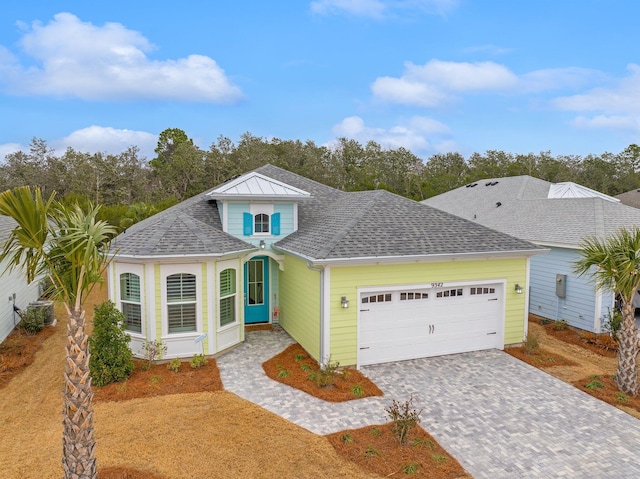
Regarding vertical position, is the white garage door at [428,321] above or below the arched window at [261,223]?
below

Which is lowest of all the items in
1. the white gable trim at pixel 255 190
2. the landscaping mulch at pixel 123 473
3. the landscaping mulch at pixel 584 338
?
the landscaping mulch at pixel 584 338

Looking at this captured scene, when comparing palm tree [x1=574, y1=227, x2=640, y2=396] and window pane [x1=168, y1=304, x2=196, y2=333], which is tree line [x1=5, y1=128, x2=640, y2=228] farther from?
palm tree [x1=574, y1=227, x2=640, y2=396]

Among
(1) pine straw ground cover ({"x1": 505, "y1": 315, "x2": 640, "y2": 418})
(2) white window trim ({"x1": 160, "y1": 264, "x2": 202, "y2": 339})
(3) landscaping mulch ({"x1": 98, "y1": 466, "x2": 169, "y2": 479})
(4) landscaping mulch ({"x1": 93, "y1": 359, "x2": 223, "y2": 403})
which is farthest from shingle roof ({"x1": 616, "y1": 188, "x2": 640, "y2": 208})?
(3) landscaping mulch ({"x1": 98, "y1": 466, "x2": 169, "y2": 479})

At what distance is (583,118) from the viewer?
83.8ft

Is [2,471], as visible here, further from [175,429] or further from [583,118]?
[583,118]

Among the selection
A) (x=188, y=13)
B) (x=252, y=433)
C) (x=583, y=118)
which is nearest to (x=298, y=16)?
(x=188, y=13)

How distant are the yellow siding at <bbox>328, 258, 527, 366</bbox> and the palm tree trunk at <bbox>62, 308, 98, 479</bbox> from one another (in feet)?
19.3

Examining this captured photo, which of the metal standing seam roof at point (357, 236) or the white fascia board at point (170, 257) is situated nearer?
the white fascia board at point (170, 257)

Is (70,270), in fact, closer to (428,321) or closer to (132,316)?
(132,316)

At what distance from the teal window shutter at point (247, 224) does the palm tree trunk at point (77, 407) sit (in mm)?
8610

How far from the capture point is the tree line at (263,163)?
131 ft

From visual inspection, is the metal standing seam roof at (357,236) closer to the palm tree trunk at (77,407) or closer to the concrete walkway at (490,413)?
the concrete walkway at (490,413)

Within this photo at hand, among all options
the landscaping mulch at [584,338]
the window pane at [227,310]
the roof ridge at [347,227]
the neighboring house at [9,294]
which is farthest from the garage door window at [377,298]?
the neighboring house at [9,294]

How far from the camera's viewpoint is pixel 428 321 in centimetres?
1065
